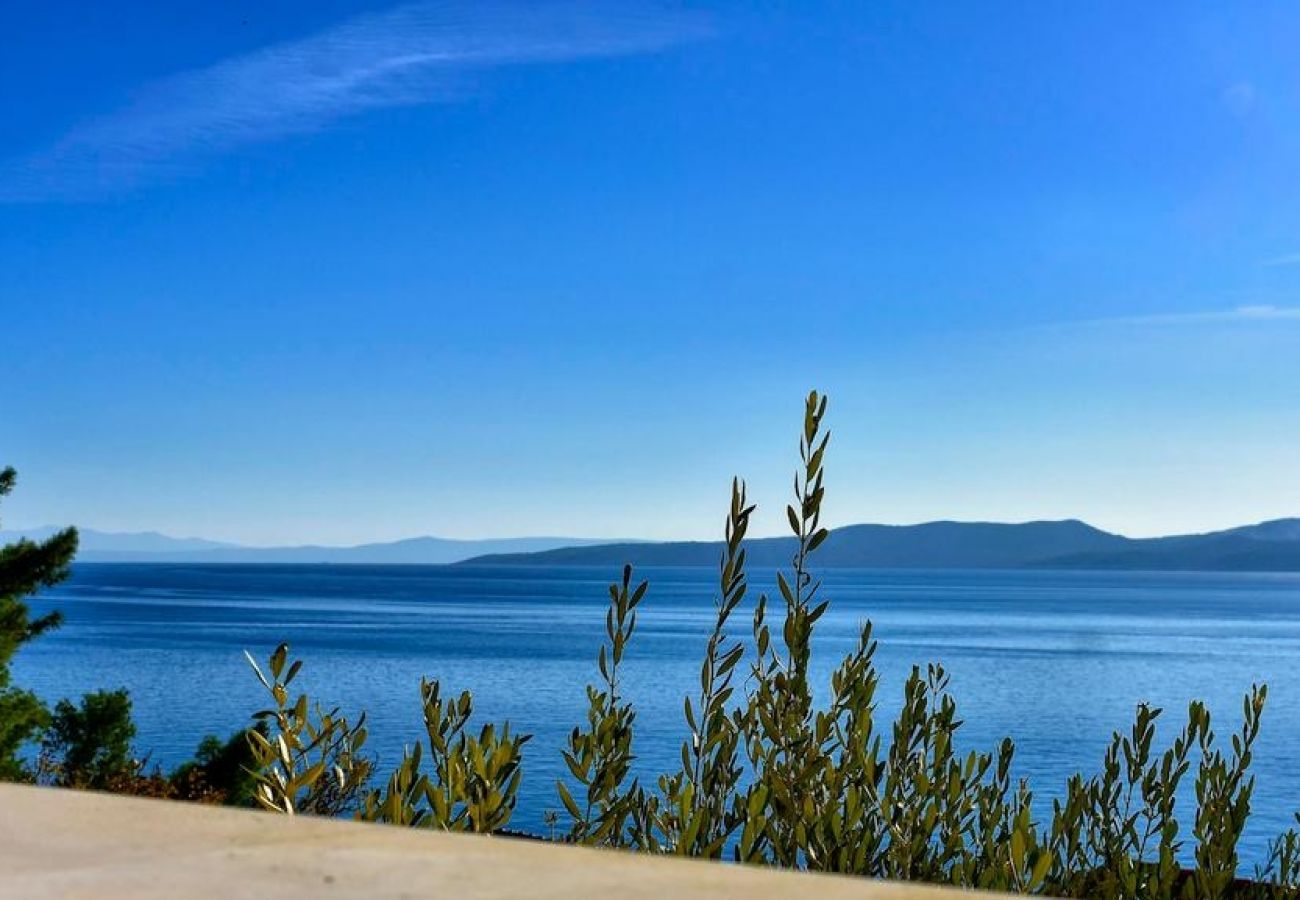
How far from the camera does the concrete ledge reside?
115 cm

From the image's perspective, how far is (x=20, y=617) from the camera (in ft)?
63.4

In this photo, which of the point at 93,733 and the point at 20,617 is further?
the point at 93,733

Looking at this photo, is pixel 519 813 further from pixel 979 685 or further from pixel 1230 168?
pixel 1230 168

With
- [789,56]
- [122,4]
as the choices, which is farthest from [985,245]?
[122,4]

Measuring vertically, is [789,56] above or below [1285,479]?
above

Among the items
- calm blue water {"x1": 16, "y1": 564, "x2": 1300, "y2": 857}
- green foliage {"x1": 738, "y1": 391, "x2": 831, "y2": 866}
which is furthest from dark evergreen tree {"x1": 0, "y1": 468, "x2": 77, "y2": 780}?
green foliage {"x1": 738, "y1": 391, "x2": 831, "y2": 866}

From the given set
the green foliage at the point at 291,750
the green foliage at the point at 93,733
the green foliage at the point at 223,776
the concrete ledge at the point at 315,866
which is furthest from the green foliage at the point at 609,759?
the green foliage at the point at 93,733

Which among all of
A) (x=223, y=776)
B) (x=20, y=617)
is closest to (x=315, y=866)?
(x=223, y=776)

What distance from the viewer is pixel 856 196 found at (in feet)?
214

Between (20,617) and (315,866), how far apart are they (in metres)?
20.2

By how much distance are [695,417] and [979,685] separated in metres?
38.5

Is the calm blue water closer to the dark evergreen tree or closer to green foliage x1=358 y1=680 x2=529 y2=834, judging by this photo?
the dark evergreen tree

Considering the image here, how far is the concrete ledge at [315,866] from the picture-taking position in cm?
115

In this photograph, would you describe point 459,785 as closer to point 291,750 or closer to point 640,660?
point 291,750
